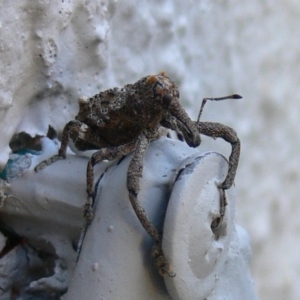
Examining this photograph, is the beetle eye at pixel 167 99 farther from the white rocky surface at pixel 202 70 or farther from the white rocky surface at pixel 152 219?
the white rocky surface at pixel 202 70

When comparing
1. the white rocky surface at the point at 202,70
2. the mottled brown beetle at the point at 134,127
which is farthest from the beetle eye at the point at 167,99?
the white rocky surface at the point at 202,70

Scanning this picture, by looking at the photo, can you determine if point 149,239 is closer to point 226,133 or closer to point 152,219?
point 152,219

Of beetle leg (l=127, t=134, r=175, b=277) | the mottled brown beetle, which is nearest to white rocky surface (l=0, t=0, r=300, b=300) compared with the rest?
the mottled brown beetle

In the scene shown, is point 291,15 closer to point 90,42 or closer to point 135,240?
point 90,42

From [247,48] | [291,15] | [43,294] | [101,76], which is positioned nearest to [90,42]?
→ [101,76]

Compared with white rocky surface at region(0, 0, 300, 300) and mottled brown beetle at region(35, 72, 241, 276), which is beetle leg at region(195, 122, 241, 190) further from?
white rocky surface at region(0, 0, 300, 300)

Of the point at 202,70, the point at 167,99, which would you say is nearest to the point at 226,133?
the point at 167,99
